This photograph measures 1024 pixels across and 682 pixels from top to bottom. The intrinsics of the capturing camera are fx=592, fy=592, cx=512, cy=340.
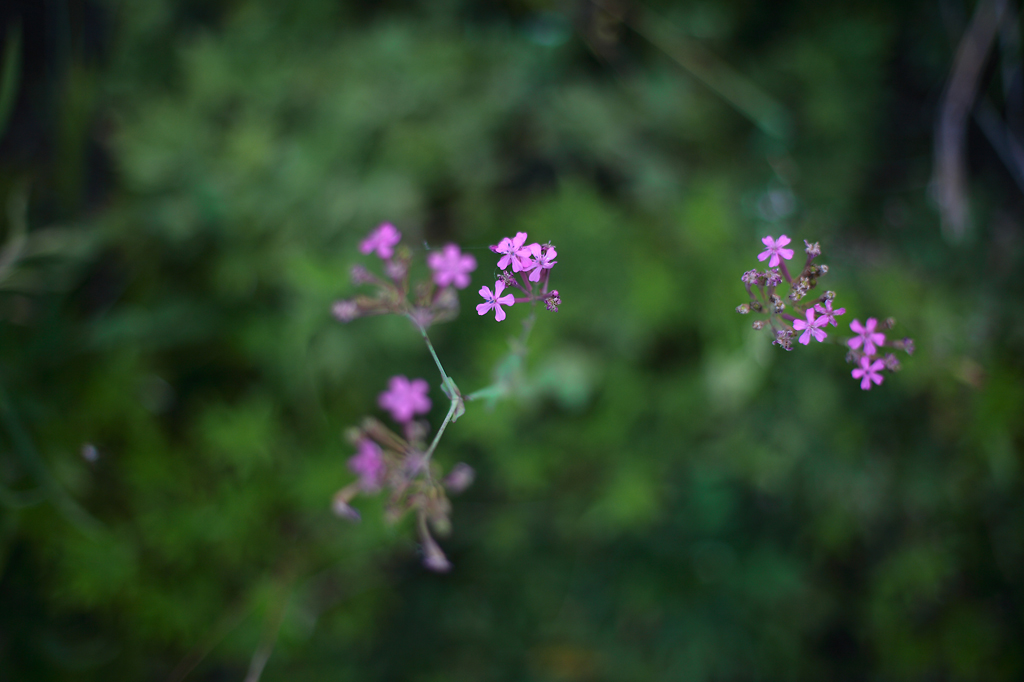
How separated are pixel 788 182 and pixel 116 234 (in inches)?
128

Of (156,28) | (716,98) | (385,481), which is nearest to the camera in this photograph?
(385,481)

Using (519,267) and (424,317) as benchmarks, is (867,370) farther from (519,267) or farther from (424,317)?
(424,317)

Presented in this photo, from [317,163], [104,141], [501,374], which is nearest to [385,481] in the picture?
[501,374]

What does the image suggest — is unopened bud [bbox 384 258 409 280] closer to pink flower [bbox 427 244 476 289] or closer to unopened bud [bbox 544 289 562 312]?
pink flower [bbox 427 244 476 289]

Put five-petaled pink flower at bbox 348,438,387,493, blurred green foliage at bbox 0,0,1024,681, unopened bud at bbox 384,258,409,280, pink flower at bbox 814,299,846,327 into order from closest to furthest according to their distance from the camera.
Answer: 1. pink flower at bbox 814,299,846,327
2. unopened bud at bbox 384,258,409,280
3. five-petaled pink flower at bbox 348,438,387,493
4. blurred green foliage at bbox 0,0,1024,681

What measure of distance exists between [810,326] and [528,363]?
1385 millimetres

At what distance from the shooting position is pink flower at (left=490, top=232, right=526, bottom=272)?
115 cm

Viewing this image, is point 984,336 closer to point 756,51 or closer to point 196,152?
point 756,51

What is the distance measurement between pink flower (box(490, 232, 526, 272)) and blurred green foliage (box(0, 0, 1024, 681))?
1216mm

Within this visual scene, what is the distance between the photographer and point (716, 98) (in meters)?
3.13

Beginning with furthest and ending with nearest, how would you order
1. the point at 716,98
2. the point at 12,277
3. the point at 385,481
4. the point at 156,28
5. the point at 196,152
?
the point at 716,98
the point at 156,28
the point at 196,152
the point at 12,277
the point at 385,481

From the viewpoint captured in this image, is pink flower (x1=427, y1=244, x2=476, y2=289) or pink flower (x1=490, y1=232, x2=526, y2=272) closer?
pink flower (x1=490, y1=232, x2=526, y2=272)

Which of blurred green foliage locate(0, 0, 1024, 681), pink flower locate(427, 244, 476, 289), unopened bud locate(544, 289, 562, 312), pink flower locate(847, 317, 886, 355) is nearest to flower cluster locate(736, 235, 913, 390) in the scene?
pink flower locate(847, 317, 886, 355)

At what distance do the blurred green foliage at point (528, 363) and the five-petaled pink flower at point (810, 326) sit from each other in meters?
0.95
